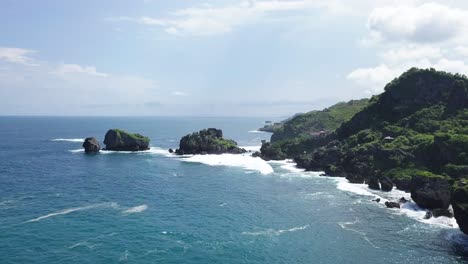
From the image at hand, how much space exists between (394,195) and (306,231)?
48.3 meters

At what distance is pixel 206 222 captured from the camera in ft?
303

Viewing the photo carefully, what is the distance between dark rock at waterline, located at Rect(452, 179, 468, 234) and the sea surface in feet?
12.2

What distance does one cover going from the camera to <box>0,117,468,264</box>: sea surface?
73875 mm

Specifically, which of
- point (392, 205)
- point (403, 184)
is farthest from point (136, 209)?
point (403, 184)

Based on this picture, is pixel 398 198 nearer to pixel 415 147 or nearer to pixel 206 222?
pixel 415 147

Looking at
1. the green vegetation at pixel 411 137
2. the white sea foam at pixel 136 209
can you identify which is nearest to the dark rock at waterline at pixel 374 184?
the green vegetation at pixel 411 137

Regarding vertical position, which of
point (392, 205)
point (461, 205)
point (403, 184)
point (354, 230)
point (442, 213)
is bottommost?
point (354, 230)

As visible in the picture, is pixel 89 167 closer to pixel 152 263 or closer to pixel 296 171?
pixel 296 171

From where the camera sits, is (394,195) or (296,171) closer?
(394,195)

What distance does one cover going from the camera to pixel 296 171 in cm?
16538

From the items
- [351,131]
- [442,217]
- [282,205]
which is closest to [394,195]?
[442,217]

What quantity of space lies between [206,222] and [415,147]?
95.1m

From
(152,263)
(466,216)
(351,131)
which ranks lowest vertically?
(152,263)

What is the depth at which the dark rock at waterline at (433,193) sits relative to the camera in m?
→ 104
